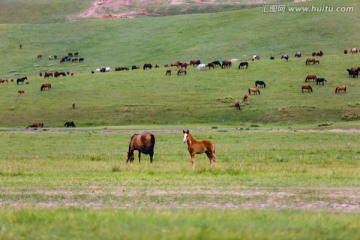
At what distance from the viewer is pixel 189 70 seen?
74562 millimetres

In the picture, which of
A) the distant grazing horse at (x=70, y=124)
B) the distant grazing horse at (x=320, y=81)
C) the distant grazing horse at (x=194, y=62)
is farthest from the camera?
the distant grazing horse at (x=194, y=62)

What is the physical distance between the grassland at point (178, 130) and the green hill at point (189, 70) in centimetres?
→ 21

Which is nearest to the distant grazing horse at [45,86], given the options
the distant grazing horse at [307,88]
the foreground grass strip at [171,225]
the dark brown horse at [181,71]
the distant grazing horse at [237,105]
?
the dark brown horse at [181,71]

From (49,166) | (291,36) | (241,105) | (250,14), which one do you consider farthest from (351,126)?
(250,14)

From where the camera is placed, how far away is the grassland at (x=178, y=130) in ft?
37.4

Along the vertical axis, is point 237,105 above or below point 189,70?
below

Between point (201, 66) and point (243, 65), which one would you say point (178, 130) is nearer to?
point (243, 65)

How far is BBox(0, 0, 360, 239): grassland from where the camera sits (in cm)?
1140

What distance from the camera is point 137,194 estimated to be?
53.3ft

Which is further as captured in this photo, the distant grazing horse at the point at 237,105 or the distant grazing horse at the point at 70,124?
the distant grazing horse at the point at 237,105

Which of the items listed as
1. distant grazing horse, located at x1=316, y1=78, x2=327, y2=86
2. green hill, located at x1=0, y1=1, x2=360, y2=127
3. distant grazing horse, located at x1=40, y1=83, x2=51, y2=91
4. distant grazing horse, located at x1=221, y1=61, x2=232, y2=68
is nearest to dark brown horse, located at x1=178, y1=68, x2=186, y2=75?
green hill, located at x1=0, y1=1, x2=360, y2=127

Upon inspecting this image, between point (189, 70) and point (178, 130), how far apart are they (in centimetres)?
2777

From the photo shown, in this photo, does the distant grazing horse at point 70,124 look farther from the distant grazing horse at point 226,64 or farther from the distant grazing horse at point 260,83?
the distant grazing horse at point 226,64

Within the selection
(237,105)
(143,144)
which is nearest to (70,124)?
(237,105)
